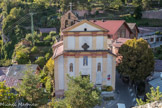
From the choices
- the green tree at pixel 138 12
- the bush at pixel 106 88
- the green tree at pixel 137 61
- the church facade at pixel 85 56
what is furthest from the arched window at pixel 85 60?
the green tree at pixel 138 12

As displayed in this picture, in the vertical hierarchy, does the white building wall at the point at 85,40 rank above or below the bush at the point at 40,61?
above

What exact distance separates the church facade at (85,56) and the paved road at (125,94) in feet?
5.68

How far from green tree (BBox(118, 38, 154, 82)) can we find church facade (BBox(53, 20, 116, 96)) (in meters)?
1.49

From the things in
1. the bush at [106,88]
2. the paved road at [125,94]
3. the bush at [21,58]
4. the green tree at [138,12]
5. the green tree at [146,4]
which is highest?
the green tree at [146,4]

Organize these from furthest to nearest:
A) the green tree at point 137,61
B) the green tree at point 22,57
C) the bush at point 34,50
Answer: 1. the bush at point 34,50
2. the green tree at point 22,57
3. the green tree at point 137,61

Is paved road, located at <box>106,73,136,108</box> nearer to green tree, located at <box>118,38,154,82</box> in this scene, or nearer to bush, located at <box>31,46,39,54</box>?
green tree, located at <box>118,38,154,82</box>

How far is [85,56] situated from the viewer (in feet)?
79.2

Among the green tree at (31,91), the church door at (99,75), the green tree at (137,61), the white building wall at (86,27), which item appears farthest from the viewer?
the church door at (99,75)

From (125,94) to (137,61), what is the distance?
157 inches

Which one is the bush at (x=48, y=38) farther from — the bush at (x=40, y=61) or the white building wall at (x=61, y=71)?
the white building wall at (x=61, y=71)

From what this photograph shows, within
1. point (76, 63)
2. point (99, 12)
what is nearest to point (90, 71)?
point (76, 63)

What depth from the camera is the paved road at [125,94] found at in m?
23.3

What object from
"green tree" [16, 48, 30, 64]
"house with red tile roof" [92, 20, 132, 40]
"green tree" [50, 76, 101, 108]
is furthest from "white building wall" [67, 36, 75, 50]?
"green tree" [16, 48, 30, 64]

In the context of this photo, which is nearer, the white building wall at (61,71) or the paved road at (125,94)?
the paved road at (125,94)
